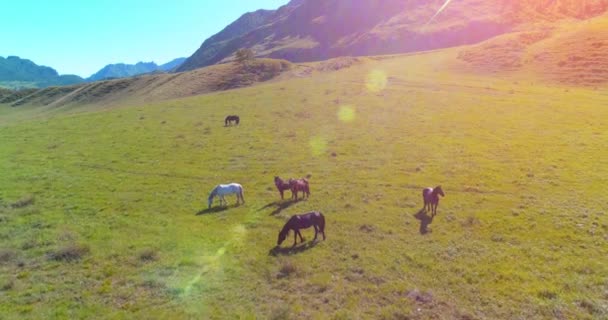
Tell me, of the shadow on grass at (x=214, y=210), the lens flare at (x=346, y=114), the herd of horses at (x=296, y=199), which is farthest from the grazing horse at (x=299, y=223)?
the lens flare at (x=346, y=114)

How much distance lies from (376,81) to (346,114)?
1117 inches

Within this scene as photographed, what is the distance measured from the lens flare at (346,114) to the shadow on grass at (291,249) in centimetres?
3405

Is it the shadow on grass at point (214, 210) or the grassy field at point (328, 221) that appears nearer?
the grassy field at point (328, 221)

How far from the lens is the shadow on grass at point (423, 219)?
67.6ft

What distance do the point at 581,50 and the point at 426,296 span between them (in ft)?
296

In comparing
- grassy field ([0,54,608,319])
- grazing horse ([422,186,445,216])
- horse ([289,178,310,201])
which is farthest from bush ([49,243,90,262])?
grazing horse ([422,186,445,216])

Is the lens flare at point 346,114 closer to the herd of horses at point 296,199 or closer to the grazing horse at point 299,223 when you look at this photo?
the herd of horses at point 296,199

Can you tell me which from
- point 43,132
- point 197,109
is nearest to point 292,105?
point 197,109

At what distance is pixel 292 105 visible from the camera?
62.9 metres

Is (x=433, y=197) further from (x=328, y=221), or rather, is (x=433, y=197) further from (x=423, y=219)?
(x=328, y=221)

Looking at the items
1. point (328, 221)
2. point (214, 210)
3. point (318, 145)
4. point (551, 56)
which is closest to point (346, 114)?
point (318, 145)

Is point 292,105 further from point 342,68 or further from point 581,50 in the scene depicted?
point 581,50

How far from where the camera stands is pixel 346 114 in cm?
5522

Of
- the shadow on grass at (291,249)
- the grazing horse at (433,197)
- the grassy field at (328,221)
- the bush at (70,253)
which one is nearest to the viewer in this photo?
the grassy field at (328,221)
